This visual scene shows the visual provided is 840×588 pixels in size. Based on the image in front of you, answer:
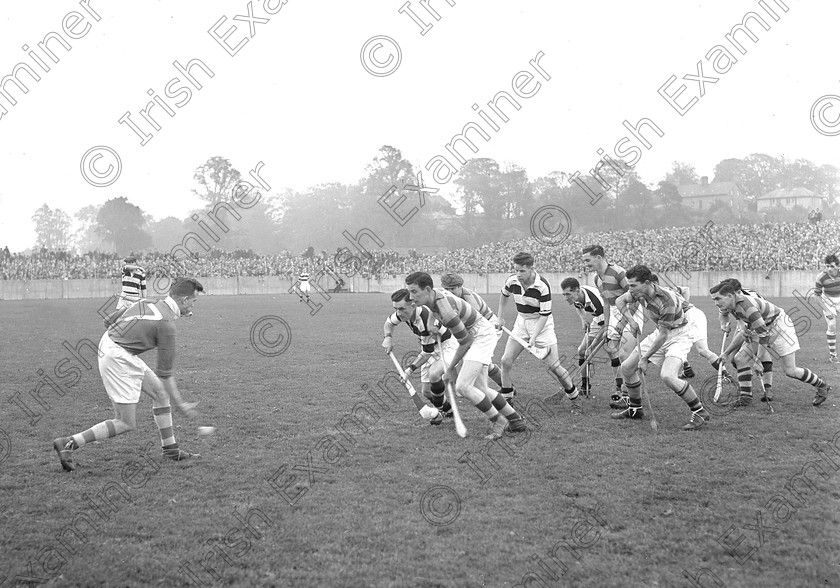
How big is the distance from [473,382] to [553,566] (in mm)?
3199

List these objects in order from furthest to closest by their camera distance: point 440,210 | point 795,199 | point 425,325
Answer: point 440,210, point 795,199, point 425,325

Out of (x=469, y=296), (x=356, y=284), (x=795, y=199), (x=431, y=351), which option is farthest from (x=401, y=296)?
(x=795, y=199)

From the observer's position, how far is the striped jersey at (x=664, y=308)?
317 inches

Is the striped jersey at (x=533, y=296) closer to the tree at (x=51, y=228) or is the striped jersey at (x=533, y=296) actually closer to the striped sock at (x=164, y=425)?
the striped sock at (x=164, y=425)

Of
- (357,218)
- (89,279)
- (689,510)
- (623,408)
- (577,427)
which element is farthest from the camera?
(357,218)

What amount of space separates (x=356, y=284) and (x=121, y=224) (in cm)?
4327

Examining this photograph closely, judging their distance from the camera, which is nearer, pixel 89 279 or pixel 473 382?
pixel 473 382

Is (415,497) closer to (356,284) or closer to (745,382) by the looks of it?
(745,382)

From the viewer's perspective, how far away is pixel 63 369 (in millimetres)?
12773

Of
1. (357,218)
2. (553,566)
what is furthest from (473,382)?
(357,218)

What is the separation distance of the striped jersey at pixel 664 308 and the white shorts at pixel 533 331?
158 centimetres

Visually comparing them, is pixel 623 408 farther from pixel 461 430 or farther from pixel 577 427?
pixel 461 430

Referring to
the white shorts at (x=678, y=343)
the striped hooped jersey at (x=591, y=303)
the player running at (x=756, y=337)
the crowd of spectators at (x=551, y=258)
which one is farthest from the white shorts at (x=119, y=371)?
the crowd of spectators at (x=551, y=258)

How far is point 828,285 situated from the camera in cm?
1443
